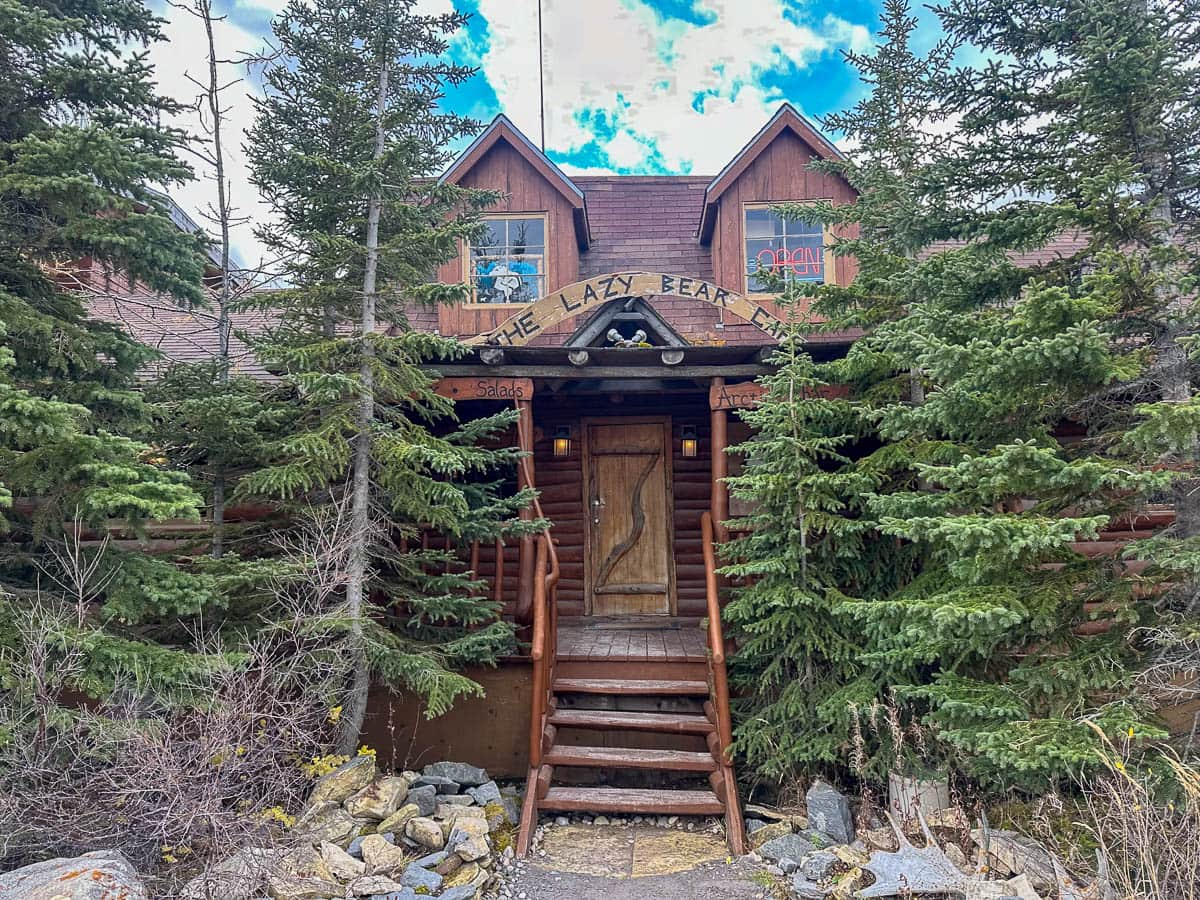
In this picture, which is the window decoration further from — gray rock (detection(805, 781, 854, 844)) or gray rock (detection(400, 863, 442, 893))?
gray rock (detection(400, 863, 442, 893))

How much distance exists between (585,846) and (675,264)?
7.39 meters

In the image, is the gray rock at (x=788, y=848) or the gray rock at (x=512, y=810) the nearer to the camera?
the gray rock at (x=788, y=848)

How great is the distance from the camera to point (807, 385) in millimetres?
5152

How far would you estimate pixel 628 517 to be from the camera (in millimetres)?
7922

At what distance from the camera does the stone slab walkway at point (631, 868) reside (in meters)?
3.91

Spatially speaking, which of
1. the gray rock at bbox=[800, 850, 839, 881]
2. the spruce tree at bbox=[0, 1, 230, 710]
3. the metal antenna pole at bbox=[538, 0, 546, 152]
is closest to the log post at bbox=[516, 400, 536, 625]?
the spruce tree at bbox=[0, 1, 230, 710]

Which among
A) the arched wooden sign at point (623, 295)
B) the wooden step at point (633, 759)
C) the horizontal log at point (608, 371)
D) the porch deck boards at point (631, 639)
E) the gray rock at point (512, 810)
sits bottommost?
the gray rock at point (512, 810)

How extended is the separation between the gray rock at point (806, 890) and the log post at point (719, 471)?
2.59 m

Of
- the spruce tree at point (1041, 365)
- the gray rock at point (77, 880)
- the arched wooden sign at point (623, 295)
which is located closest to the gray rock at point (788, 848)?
the spruce tree at point (1041, 365)

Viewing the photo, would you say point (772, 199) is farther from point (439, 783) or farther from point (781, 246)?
point (439, 783)

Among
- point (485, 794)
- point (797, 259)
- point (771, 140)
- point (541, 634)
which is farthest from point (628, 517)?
point (771, 140)

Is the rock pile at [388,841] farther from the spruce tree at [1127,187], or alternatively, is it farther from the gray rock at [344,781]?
the spruce tree at [1127,187]

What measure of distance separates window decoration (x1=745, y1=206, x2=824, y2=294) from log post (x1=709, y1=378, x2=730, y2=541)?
3147 millimetres

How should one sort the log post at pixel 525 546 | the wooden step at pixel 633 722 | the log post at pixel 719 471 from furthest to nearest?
the log post at pixel 719 471, the log post at pixel 525 546, the wooden step at pixel 633 722
